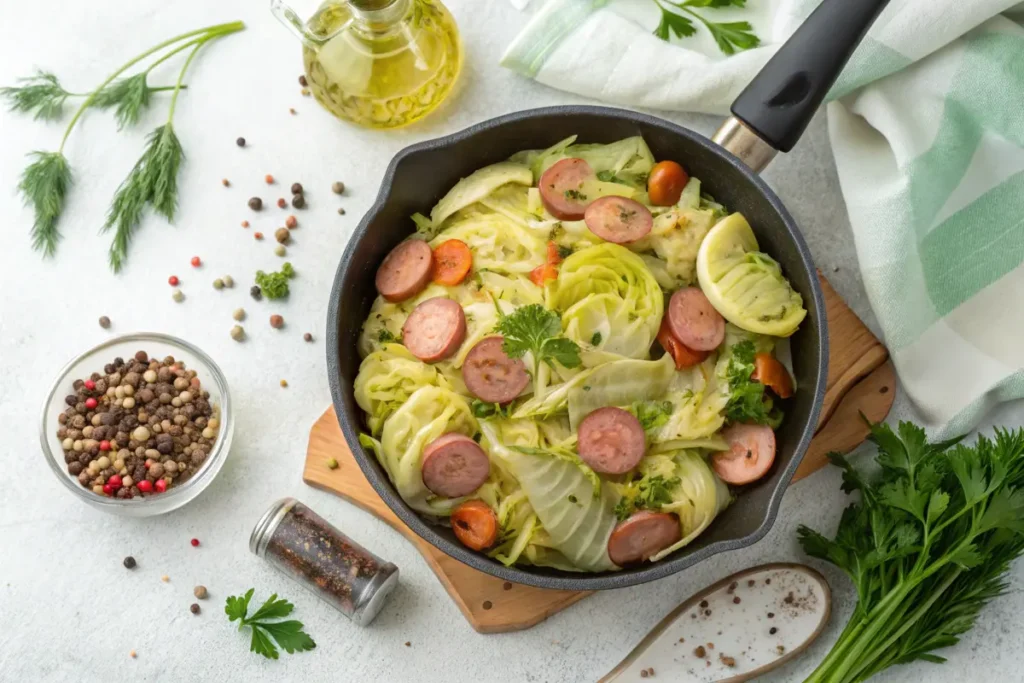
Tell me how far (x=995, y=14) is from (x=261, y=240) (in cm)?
272

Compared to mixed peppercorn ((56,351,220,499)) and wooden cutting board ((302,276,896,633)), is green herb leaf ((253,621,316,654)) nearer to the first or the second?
wooden cutting board ((302,276,896,633))

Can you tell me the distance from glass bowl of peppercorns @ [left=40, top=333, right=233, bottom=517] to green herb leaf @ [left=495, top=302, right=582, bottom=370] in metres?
1.23

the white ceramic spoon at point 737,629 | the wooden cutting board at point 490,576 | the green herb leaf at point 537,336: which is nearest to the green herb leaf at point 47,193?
the wooden cutting board at point 490,576

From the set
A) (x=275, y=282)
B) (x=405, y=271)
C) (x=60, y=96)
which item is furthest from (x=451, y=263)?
(x=60, y=96)

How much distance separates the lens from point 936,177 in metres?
3.36

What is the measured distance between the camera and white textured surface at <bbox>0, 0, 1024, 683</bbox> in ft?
11.3

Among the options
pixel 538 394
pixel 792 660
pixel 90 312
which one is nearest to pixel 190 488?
pixel 90 312

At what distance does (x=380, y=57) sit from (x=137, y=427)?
5.17ft

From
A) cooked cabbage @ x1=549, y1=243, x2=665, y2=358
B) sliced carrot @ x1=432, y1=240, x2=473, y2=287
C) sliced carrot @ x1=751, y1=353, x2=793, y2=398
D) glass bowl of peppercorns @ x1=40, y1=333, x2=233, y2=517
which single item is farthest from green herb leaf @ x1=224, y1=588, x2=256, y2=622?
sliced carrot @ x1=751, y1=353, x2=793, y2=398

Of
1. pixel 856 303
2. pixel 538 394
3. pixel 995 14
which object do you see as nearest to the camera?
pixel 538 394

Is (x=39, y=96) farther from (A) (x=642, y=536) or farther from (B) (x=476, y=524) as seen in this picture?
(A) (x=642, y=536)

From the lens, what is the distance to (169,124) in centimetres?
371

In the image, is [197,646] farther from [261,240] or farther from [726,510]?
[726,510]

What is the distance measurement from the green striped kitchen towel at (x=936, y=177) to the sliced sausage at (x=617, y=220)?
2.53 feet
